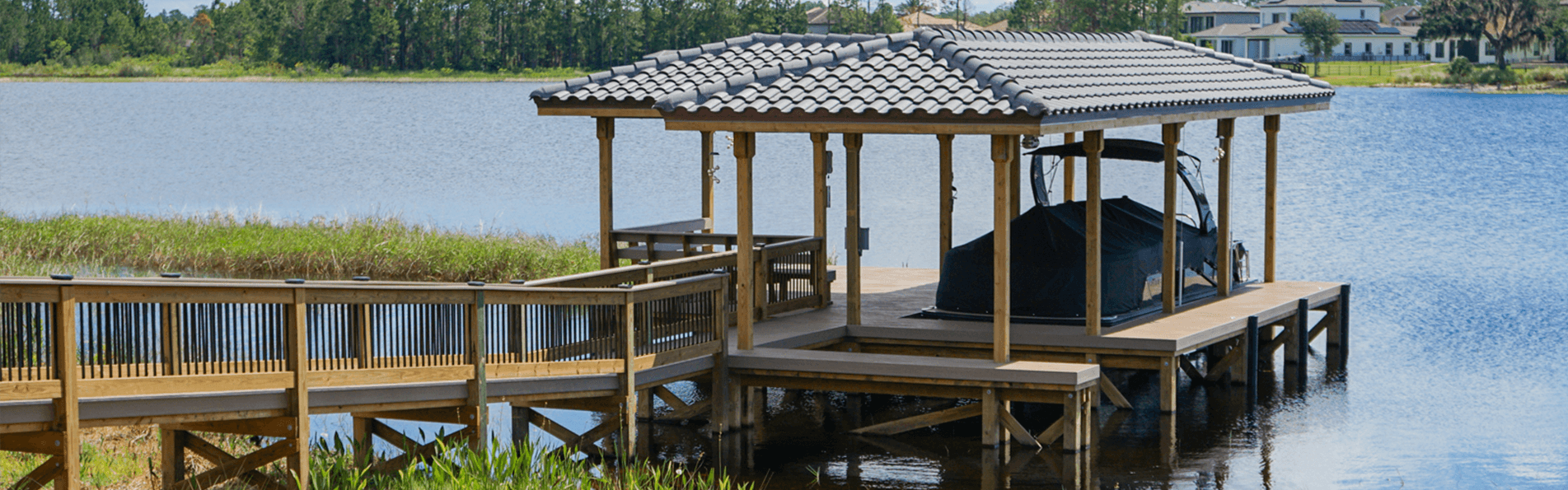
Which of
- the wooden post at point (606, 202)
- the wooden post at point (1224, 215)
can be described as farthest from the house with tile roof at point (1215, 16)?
the wooden post at point (606, 202)

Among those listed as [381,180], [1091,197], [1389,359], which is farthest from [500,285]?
[381,180]

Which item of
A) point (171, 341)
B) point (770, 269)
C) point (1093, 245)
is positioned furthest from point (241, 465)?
point (1093, 245)

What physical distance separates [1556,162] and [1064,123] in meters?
40.6

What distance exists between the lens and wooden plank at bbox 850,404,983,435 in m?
12.7

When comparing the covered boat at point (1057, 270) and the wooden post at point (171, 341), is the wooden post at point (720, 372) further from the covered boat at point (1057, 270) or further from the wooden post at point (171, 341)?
the wooden post at point (171, 341)

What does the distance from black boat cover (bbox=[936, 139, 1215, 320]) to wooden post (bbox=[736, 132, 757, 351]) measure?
2.24 metres

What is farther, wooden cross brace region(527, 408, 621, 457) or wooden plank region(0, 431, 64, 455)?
wooden cross brace region(527, 408, 621, 457)

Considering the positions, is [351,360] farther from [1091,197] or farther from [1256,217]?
[1256,217]

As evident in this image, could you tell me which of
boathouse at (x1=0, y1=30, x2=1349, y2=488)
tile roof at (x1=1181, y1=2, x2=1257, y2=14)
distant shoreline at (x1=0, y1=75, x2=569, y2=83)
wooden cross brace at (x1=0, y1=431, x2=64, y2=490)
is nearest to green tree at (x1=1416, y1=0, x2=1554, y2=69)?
tile roof at (x1=1181, y1=2, x2=1257, y2=14)

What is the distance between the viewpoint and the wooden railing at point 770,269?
13.7 meters

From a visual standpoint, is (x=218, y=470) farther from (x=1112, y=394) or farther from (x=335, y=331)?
(x=1112, y=394)

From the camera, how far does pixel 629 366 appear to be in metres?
11.7

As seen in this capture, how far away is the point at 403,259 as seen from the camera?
2230 cm

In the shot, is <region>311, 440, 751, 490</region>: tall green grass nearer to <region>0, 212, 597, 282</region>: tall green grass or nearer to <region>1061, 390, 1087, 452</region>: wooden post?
<region>1061, 390, 1087, 452</region>: wooden post
